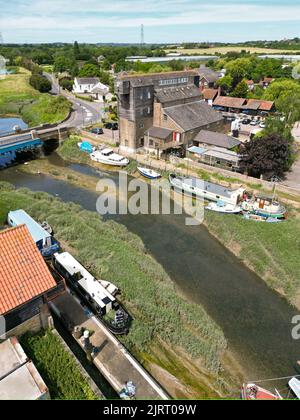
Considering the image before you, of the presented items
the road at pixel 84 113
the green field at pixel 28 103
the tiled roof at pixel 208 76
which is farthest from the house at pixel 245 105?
the green field at pixel 28 103

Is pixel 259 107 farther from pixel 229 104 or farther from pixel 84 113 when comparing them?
pixel 84 113

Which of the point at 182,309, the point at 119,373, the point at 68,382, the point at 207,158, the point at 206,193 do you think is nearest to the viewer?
the point at 68,382

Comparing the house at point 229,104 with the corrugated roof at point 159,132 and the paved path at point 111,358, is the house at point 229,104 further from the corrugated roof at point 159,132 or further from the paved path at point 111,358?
the paved path at point 111,358

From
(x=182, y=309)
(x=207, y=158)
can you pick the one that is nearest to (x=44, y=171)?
(x=207, y=158)

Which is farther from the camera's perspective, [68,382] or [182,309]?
[182,309]

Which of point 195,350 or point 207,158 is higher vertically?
point 207,158
